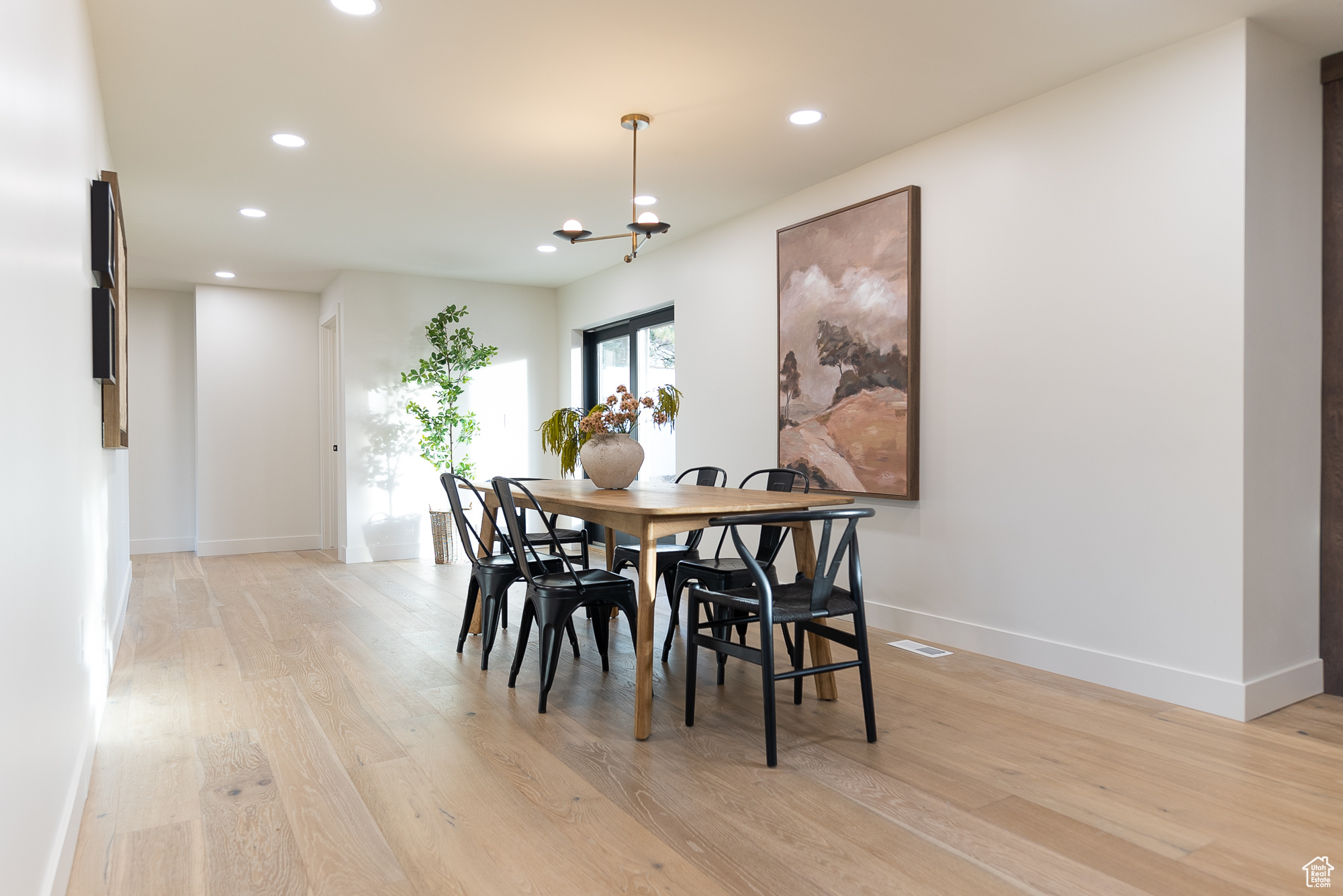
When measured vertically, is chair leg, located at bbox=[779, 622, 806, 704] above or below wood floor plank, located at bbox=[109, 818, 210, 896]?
above

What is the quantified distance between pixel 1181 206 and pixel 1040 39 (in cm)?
78

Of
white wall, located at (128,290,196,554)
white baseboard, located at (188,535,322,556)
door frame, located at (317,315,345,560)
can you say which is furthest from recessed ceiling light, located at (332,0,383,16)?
white baseboard, located at (188,535,322,556)

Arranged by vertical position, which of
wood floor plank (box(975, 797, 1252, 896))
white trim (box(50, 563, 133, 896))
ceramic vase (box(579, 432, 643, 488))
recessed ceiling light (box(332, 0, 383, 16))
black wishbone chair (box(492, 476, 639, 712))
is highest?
recessed ceiling light (box(332, 0, 383, 16))

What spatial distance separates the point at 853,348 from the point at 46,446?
134 inches

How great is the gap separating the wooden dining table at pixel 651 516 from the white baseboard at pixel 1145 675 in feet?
3.23

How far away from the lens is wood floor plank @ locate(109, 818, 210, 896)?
5.81 feet

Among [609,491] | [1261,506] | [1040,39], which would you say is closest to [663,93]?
[1040,39]

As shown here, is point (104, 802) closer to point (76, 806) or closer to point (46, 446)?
point (76, 806)

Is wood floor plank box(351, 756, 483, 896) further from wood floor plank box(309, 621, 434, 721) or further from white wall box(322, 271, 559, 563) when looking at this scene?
white wall box(322, 271, 559, 563)

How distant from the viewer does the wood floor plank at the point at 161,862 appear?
1.77 m

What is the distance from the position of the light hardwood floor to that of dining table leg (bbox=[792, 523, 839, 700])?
69 mm

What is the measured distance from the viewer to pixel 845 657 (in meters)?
3.57
